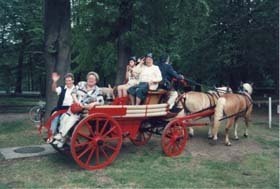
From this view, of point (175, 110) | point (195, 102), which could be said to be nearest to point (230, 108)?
point (195, 102)

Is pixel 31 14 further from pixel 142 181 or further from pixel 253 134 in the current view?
pixel 142 181

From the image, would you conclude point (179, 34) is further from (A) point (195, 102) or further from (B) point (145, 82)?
(B) point (145, 82)

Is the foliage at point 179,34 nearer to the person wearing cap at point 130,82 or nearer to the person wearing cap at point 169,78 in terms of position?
the person wearing cap at point 130,82

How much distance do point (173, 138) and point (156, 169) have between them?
1.19 meters

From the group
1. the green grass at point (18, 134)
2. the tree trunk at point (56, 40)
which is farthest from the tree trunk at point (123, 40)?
the green grass at point (18, 134)

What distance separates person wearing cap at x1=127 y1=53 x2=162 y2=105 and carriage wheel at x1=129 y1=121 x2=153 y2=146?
645mm

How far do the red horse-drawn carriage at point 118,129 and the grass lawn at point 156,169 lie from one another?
0.29m

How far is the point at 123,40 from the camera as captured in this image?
530 inches

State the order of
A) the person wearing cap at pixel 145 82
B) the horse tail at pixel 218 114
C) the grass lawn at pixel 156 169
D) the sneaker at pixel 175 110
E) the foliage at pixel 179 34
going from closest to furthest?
1. the grass lawn at pixel 156 169
2. the person wearing cap at pixel 145 82
3. the sneaker at pixel 175 110
4. the horse tail at pixel 218 114
5. the foliage at pixel 179 34

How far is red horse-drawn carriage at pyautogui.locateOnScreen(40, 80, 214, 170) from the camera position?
6.38 m

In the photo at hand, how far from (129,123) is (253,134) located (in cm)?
541

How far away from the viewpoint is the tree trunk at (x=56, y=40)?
32.8ft

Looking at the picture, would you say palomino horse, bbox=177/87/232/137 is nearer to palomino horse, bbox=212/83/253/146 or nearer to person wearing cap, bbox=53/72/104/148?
palomino horse, bbox=212/83/253/146

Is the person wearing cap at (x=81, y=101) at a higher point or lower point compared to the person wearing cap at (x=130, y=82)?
lower
